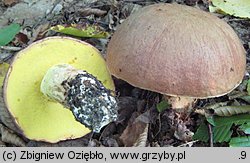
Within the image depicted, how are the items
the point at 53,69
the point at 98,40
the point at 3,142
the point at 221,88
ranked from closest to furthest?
1. the point at 221,88
2. the point at 53,69
3. the point at 3,142
4. the point at 98,40

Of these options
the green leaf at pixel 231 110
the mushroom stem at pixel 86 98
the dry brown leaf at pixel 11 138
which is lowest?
the dry brown leaf at pixel 11 138

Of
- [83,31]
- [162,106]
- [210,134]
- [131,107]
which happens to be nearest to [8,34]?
[83,31]

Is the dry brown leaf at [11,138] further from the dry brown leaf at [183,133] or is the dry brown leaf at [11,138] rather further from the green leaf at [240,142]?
the green leaf at [240,142]

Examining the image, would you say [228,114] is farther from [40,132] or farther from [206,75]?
[40,132]

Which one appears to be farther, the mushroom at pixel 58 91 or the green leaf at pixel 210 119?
the green leaf at pixel 210 119

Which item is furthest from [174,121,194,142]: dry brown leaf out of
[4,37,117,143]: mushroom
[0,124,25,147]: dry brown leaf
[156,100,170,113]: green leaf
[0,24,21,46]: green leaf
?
[0,24,21,46]: green leaf

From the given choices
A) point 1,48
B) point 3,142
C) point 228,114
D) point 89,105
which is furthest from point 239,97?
point 1,48

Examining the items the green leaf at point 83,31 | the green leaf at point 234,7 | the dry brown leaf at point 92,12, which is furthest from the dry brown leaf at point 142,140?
the dry brown leaf at point 92,12
